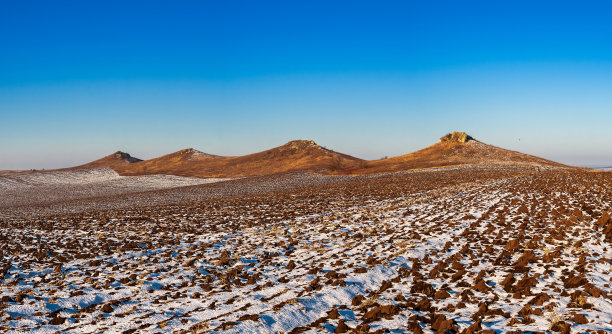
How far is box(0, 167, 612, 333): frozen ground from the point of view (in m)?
7.55

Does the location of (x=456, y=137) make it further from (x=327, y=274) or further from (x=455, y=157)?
(x=327, y=274)

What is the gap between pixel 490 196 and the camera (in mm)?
25484

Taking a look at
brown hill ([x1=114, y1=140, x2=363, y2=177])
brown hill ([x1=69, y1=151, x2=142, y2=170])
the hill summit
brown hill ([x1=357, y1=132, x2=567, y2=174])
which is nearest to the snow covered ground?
brown hill ([x1=114, y1=140, x2=363, y2=177])

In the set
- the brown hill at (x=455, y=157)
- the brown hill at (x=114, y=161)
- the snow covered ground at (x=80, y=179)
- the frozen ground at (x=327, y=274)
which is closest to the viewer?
the frozen ground at (x=327, y=274)

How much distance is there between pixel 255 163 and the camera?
10975cm

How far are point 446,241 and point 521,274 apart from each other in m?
3.86

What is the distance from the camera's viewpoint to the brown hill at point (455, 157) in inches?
3170

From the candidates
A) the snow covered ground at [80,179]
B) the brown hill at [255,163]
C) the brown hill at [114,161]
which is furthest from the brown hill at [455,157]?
the brown hill at [114,161]

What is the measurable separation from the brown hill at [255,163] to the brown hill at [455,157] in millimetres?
14312

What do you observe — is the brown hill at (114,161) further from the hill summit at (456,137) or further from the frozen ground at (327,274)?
the frozen ground at (327,274)

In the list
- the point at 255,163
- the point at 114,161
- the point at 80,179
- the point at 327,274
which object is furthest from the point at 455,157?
the point at 114,161

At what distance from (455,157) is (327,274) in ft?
281

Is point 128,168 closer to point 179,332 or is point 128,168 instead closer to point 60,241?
point 60,241

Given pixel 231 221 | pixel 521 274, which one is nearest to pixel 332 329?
pixel 521 274
